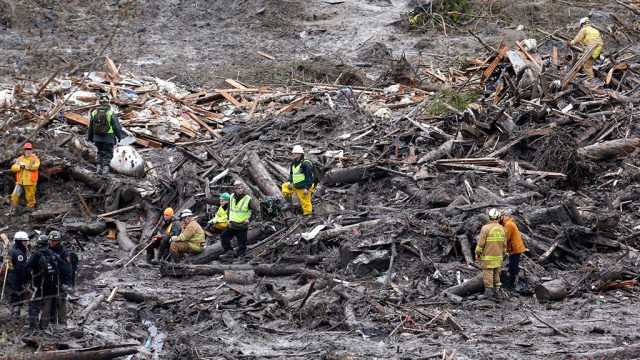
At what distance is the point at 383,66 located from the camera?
2548 centimetres

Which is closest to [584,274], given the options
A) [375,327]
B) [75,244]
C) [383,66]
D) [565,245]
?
[565,245]

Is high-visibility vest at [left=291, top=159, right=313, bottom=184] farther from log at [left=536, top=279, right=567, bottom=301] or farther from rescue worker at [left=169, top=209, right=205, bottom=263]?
log at [left=536, top=279, right=567, bottom=301]

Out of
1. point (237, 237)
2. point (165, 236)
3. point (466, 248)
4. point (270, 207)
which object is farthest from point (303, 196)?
point (466, 248)

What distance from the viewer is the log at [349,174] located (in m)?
16.2

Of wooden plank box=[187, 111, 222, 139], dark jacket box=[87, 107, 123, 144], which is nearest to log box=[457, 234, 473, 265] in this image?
dark jacket box=[87, 107, 123, 144]

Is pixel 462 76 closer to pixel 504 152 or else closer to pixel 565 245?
pixel 504 152

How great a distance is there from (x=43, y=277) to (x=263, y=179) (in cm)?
554

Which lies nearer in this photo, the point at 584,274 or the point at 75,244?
the point at 584,274

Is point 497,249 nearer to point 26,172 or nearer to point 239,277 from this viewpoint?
point 239,277

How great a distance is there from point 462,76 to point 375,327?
12.1 metres

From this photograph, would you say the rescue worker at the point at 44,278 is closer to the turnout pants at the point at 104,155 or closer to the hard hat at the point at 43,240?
the hard hat at the point at 43,240

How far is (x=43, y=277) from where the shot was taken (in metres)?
11.5

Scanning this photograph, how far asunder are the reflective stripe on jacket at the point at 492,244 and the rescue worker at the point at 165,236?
218 inches

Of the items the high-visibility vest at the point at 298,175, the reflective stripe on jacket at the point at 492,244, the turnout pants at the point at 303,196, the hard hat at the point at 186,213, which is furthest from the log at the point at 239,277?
the reflective stripe on jacket at the point at 492,244
